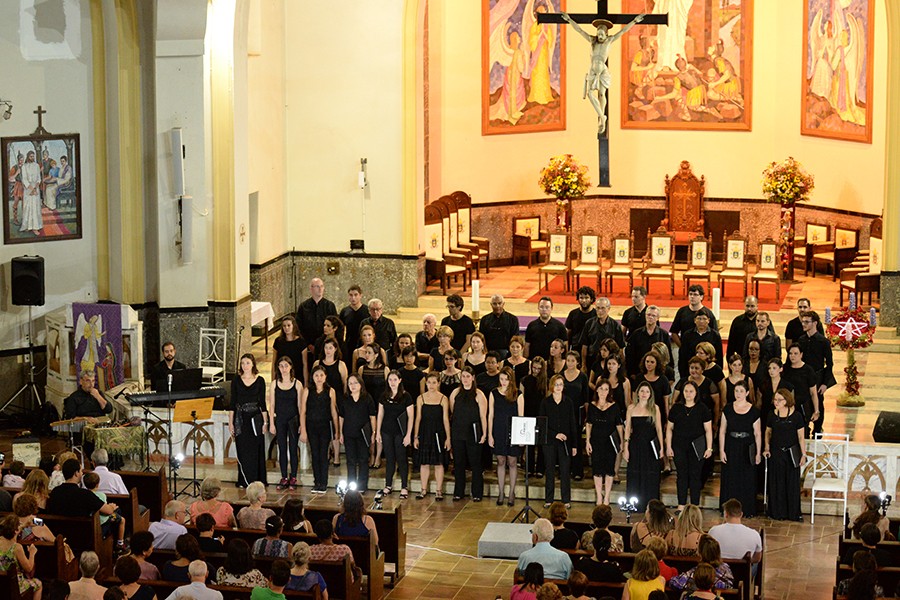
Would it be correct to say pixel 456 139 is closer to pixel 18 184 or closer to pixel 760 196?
pixel 760 196

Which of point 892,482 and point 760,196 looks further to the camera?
point 760,196

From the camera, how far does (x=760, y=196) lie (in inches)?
1004

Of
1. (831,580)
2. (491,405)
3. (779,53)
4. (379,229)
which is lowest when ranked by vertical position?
(831,580)

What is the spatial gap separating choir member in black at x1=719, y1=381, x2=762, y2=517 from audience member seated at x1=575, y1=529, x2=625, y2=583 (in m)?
3.57

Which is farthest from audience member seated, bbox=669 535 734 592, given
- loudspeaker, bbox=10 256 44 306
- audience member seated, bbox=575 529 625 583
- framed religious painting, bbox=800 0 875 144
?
framed religious painting, bbox=800 0 875 144

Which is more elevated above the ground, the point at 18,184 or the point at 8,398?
the point at 18,184

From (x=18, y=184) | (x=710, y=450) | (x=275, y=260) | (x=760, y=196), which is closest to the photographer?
(x=710, y=450)

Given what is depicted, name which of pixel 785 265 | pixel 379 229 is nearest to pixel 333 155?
pixel 379 229

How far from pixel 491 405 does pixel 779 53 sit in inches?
477

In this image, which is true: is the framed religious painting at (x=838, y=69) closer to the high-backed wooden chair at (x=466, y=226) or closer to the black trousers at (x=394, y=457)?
the high-backed wooden chair at (x=466, y=226)

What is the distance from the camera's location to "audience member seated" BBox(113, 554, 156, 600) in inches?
417

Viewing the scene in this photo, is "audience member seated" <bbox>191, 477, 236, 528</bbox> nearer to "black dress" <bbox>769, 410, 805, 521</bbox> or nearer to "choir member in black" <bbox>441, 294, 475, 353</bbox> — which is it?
"choir member in black" <bbox>441, 294, 475, 353</bbox>

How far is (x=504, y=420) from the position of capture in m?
15.1

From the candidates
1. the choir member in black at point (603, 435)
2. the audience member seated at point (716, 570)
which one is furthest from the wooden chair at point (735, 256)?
the audience member seated at point (716, 570)
